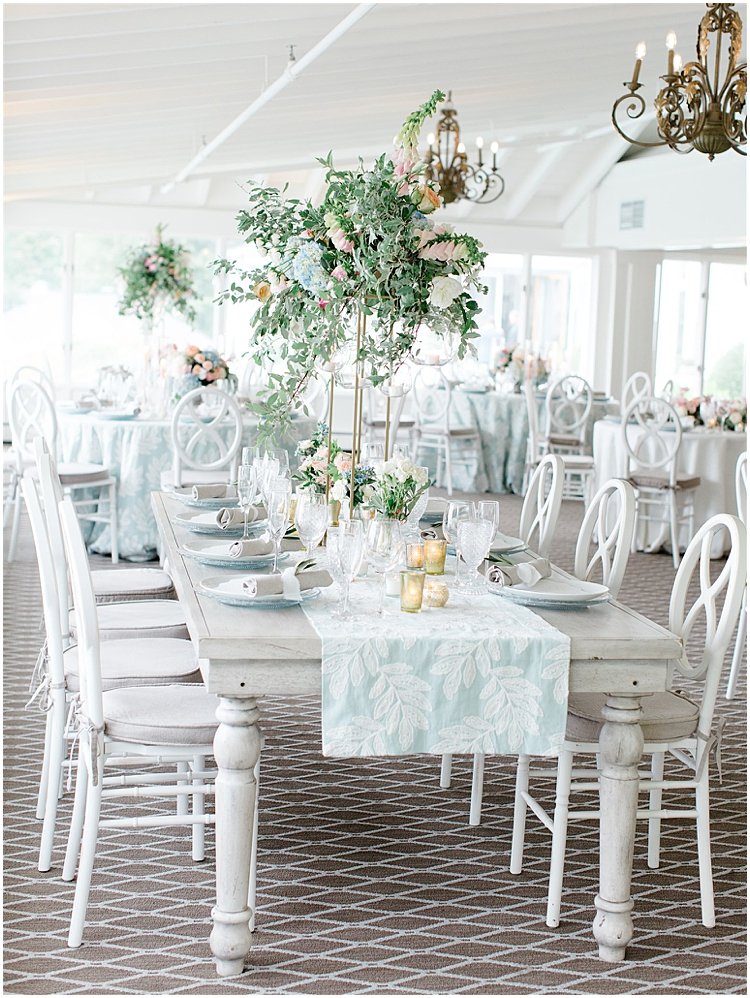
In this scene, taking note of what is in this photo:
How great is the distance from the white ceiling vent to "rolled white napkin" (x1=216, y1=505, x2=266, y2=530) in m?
11.2

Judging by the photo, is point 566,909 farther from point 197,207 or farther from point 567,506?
point 197,207

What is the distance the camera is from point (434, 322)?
10.8 ft

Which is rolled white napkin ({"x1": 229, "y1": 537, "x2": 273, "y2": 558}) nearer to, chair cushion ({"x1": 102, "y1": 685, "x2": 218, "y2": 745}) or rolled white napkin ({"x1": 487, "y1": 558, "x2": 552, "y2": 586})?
chair cushion ({"x1": 102, "y1": 685, "x2": 218, "y2": 745})

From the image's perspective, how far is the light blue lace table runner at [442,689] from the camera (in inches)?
103

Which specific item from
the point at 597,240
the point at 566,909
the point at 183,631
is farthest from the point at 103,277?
the point at 566,909

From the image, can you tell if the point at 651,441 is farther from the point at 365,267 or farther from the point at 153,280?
the point at 365,267

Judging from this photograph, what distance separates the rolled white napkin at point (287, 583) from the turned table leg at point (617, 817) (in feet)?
2.36

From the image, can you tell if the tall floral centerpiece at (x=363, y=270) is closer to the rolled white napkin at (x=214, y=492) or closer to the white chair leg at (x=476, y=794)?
the rolled white napkin at (x=214, y=492)

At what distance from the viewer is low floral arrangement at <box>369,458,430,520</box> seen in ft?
10.9

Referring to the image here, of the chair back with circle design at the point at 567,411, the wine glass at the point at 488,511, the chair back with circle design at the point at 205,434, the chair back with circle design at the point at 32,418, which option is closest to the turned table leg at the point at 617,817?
the wine glass at the point at 488,511

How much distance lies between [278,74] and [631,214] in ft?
25.4

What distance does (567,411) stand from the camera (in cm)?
1102

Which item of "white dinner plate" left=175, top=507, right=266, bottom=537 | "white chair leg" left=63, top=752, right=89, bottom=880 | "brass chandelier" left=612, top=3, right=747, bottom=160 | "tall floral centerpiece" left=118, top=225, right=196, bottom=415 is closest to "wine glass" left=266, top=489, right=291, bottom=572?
"white dinner plate" left=175, top=507, right=266, bottom=537

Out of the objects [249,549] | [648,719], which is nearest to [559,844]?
[648,719]
